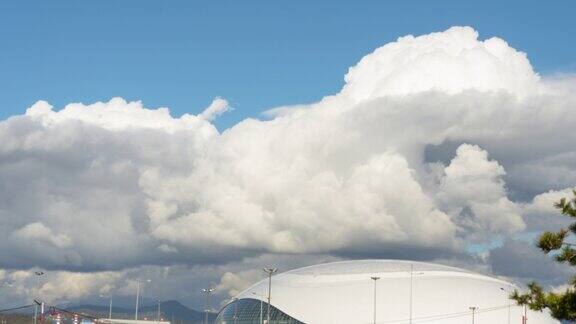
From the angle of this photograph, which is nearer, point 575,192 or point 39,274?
point 575,192

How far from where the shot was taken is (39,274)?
183m

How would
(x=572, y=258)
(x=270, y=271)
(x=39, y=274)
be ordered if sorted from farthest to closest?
1. (x=39, y=274)
2. (x=270, y=271)
3. (x=572, y=258)

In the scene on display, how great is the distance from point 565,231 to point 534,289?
395 cm

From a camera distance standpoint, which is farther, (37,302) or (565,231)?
(37,302)

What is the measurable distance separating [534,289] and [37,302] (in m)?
160

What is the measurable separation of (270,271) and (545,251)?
92.0 m

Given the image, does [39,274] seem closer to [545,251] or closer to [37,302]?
[37,302]

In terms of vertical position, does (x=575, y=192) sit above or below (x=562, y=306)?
above

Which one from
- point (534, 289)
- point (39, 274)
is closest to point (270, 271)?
point (39, 274)

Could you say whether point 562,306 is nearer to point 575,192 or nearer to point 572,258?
point 572,258

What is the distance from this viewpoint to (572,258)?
4275cm

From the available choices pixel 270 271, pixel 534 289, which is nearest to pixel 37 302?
pixel 270 271

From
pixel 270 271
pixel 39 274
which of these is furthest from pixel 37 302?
pixel 270 271

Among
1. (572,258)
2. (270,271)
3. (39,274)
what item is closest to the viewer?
(572,258)
